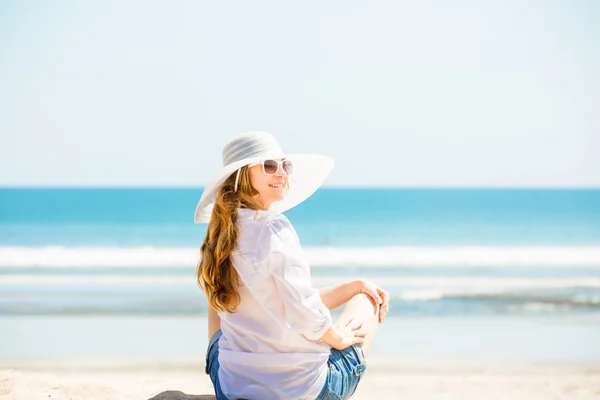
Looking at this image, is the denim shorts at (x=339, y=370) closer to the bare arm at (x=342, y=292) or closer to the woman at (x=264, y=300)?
the woman at (x=264, y=300)

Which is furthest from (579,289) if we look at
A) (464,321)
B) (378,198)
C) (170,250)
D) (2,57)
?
(378,198)

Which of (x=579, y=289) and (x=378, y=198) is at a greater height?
(x=579, y=289)

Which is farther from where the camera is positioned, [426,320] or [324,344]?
[426,320]

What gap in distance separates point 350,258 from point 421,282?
16.1 ft

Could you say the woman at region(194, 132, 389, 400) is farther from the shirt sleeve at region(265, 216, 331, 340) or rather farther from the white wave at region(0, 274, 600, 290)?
the white wave at region(0, 274, 600, 290)

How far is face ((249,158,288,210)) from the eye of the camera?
2898mm

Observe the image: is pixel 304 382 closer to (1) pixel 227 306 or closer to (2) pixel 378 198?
(1) pixel 227 306

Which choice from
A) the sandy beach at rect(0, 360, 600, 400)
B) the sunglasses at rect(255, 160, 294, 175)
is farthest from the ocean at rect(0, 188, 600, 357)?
the sunglasses at rect(255, 160, 294, 175)

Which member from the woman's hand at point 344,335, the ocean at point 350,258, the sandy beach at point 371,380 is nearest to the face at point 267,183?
the woman's hand at point 344,335

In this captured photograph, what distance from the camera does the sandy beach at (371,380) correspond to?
159 inches

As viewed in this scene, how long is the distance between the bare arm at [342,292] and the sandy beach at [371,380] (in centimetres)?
114

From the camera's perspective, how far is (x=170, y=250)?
17.0m

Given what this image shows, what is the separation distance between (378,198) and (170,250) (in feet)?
89.0

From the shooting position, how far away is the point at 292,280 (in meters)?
2.59
